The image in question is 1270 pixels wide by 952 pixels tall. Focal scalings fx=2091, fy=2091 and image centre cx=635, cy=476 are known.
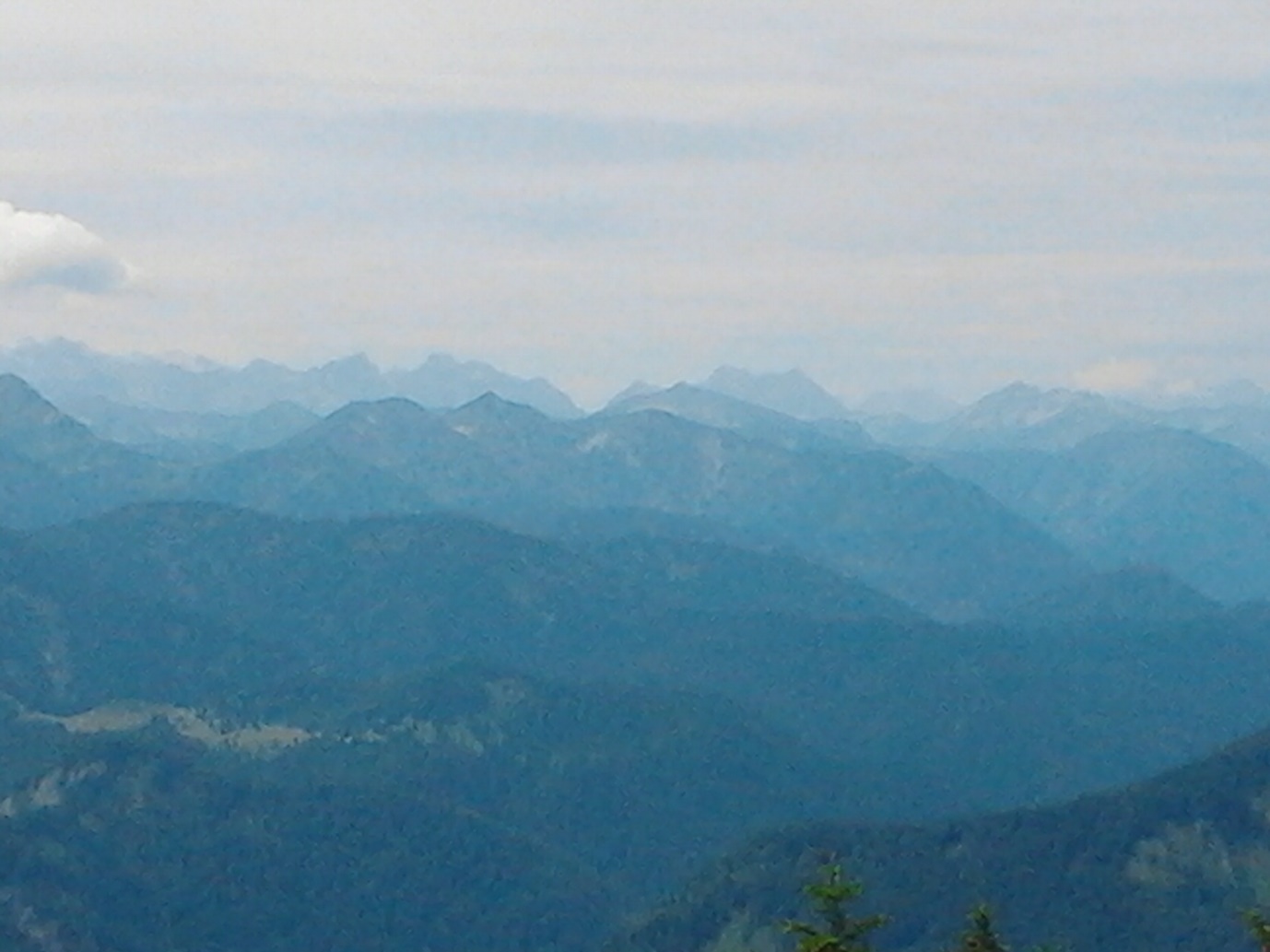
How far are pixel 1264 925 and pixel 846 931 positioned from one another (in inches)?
601

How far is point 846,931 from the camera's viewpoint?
77938 mm

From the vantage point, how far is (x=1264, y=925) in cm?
7675

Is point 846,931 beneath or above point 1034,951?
above

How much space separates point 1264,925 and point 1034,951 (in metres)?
18.7

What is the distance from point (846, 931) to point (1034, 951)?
64.0 feet

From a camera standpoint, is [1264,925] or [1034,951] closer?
[1264,925]

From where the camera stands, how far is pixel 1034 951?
3703 inches

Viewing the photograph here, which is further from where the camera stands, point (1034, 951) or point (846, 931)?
point (1034, 951)

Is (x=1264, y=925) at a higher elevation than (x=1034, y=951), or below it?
higher
